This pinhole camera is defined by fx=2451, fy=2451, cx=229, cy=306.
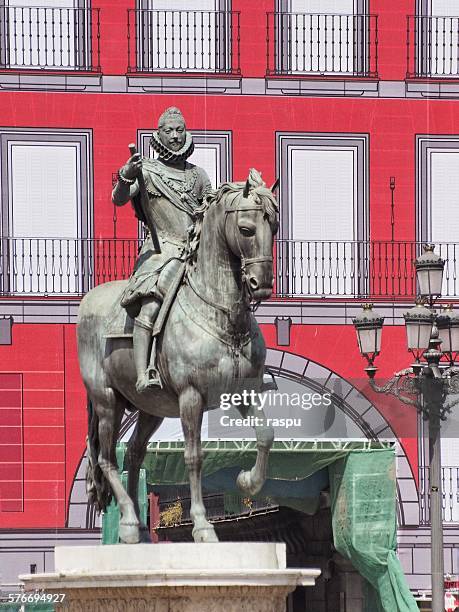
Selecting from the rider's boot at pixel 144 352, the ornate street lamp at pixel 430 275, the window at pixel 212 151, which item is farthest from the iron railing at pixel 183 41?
the rider's boot at pixel 144 352

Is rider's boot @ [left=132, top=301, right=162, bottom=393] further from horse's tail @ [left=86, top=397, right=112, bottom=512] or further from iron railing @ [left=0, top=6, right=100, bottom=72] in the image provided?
iron railing @ [left=0, top=6, right=100, bottom=72]

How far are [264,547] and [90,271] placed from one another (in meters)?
18.7

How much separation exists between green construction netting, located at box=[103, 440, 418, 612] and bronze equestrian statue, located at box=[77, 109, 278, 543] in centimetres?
1086

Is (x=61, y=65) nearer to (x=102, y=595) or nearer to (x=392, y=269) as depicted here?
(x=392, y=269)

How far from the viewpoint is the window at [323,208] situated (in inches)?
1331

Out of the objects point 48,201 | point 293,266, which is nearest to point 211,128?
point 293,266

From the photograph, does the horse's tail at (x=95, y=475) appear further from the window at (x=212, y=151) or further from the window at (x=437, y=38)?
the window at (x=437, y=38)

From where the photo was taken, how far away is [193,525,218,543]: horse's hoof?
586 inches

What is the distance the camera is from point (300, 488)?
28.5m

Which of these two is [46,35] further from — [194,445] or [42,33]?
[194,445]

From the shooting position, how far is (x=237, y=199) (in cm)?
1491

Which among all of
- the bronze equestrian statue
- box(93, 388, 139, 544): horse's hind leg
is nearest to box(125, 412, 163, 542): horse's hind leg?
the bronze equestrian statue

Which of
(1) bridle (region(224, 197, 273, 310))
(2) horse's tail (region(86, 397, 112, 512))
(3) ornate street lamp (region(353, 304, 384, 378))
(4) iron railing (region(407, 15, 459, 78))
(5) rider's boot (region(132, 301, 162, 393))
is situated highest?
(4) iron railing (region(407, 15, 459, 78))

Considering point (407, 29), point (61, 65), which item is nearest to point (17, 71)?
point (61, 65)
